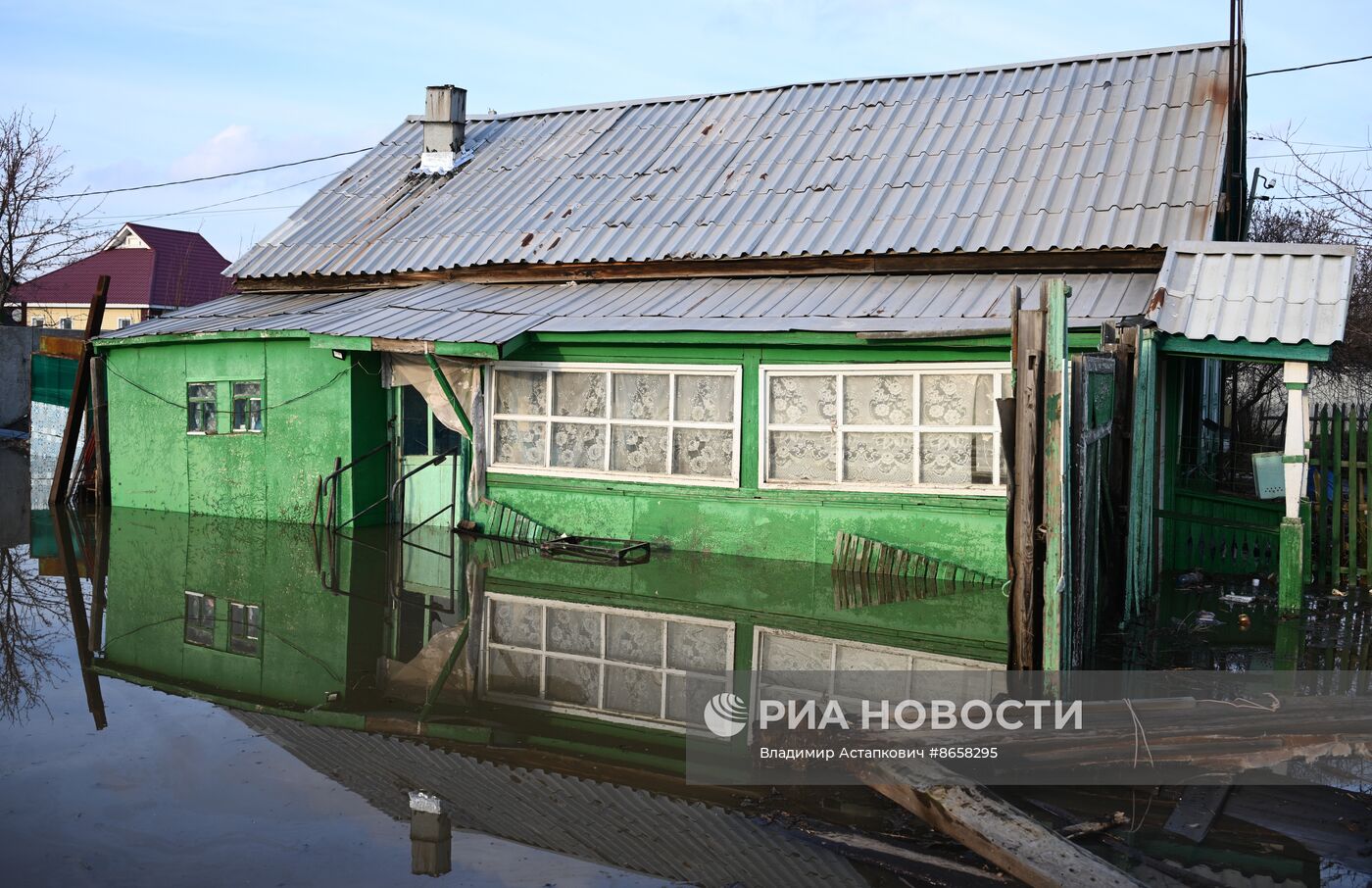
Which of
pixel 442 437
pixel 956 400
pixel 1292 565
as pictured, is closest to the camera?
pixel 1292 565

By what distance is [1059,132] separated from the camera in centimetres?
1391

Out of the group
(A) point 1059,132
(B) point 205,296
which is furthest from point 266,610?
(B) point 205,296

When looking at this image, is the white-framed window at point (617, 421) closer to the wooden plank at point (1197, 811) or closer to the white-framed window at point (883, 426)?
the white-framed window at point (883, 426)

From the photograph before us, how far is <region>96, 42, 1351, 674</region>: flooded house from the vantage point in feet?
32.8

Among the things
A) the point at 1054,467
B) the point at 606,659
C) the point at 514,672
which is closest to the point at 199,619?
the point at 514,672

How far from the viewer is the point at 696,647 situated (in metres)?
8.26

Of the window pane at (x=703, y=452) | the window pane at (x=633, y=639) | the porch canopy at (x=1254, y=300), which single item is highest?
the porch canopy at (x=1254, y=300)

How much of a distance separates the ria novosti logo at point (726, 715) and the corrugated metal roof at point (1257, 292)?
5210 millimetres

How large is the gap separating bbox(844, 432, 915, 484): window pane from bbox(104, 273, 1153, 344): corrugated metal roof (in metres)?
1.13

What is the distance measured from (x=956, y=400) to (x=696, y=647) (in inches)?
160

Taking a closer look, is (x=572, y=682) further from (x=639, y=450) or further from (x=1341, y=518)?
(x=1341, y=518)

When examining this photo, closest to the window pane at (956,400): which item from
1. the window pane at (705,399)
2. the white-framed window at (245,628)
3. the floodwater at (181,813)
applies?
the window pane at (705,399)

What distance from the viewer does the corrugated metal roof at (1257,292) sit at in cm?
923

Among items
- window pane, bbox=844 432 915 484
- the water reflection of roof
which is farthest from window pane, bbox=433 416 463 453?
the water reflection of roof
